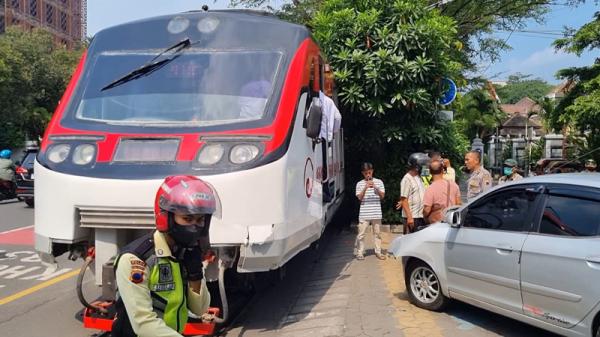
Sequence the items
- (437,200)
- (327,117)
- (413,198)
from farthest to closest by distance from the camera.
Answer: (413,198), (437,200), (327,117)

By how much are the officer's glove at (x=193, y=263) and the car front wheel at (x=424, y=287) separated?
142 inches

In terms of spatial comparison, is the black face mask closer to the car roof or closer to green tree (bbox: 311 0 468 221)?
the car roof

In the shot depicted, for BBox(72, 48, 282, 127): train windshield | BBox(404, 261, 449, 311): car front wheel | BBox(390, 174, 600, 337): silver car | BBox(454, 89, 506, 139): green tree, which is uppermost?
BBox(454, 89, 506, 139): green tree

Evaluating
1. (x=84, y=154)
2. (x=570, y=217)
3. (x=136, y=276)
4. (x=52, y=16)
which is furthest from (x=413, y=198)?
(x=52, y=16)

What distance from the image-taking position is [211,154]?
5000mm

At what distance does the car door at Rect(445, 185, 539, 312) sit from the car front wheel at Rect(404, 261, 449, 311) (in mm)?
269

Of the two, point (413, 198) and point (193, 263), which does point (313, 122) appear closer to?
point (193, 263)

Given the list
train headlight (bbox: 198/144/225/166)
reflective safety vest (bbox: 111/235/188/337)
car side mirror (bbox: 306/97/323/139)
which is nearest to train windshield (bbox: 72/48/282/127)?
train headlight (bbox: 198/144/225/166)

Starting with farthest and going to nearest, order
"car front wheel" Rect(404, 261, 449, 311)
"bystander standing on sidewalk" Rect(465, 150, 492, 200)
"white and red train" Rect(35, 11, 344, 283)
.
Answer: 1. "bystander standing on sidewalk" Rect(465, 150, 492, 200)
2. "car front wheel" Rect(404, 261, 449, 311)
3. "white and red train" Rect(35, 11, 344, 283)

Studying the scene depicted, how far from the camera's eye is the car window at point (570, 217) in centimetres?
439

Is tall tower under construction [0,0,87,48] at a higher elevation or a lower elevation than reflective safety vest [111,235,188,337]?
higher

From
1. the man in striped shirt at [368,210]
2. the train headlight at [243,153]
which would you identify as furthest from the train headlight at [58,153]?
the man in striped shirt at [368,210]

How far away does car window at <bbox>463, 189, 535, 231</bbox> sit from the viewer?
16.5ft

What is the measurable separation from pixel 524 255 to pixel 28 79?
3245 cm
